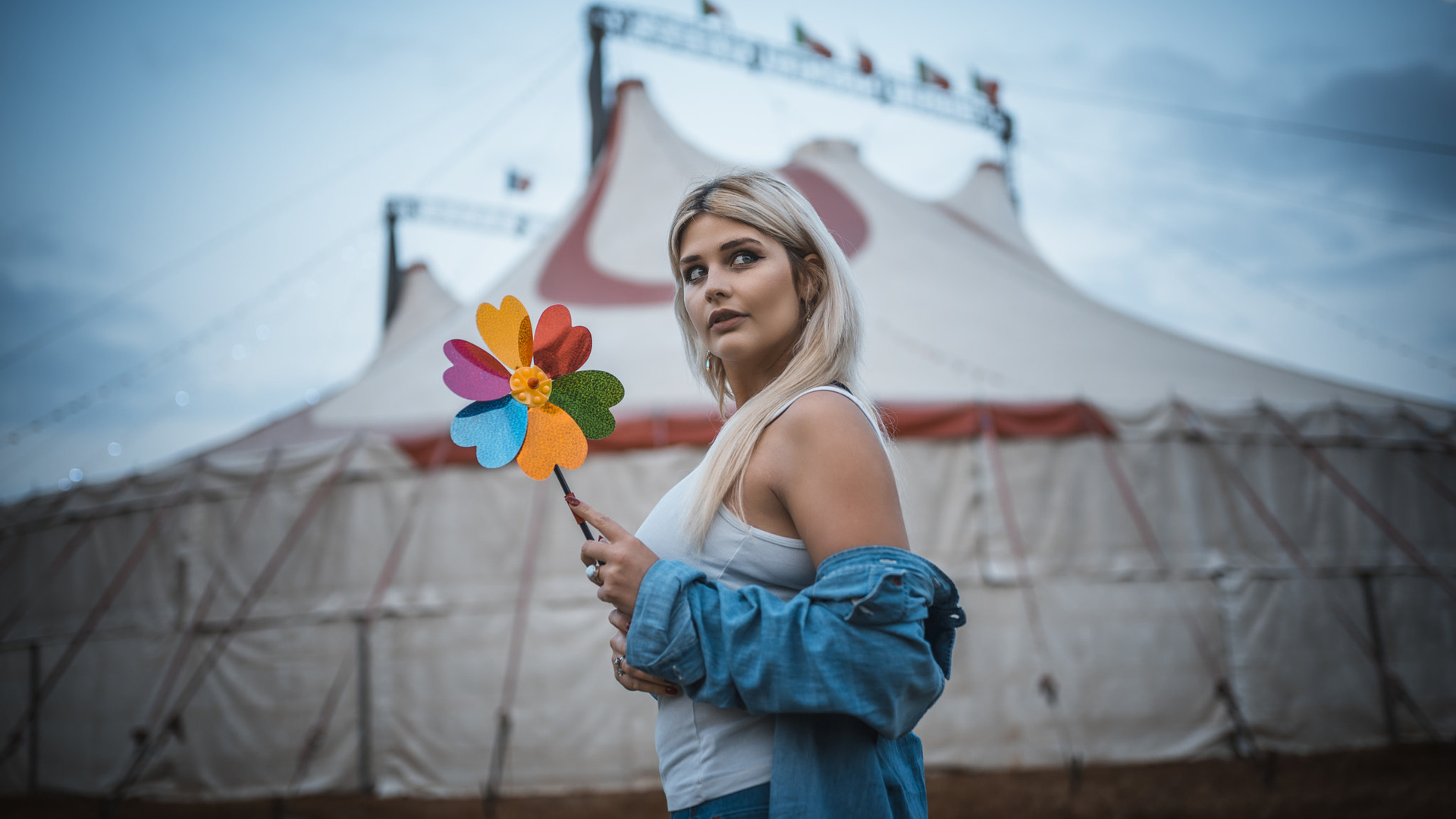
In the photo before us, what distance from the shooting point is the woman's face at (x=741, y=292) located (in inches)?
43.1

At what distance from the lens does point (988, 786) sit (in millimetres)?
4535

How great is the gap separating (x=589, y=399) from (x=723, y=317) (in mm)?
195

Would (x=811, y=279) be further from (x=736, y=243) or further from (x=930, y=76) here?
(x=930, y=76)

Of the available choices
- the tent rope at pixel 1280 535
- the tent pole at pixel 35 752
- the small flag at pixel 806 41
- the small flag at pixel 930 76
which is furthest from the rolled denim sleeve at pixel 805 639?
the small flag at pixel 930 76

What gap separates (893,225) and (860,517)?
6.84 meters

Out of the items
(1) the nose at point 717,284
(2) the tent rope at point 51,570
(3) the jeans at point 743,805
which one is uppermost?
(1) the nose at point 717,284

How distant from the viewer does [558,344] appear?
114 cm

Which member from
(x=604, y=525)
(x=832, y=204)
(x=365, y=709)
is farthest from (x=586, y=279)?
(x=604, y=525)

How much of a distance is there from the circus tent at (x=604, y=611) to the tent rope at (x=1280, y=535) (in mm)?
22

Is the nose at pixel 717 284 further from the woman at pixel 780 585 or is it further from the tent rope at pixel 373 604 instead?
the tent rope at pixel 373 604

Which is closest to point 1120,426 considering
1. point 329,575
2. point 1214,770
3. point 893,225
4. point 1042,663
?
point 1042,663

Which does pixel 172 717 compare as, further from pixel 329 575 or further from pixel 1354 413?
pixel 1354 413

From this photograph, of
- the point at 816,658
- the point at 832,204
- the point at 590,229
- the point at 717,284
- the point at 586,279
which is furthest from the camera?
the point at 832,204

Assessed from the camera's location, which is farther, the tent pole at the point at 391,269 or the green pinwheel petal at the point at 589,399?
the tent pole at the point at 391,269
